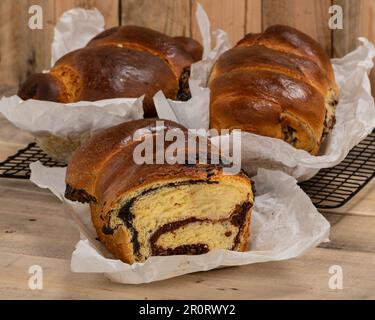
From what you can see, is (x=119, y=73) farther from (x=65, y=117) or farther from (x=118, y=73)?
(x=65, y=117)

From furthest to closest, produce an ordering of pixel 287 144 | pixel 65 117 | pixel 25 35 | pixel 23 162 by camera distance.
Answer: pixel 25 35 < pixel 23 162 < pixel 65 117 < pixel 287 144

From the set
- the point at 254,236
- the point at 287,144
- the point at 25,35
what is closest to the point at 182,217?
the point at 254,236

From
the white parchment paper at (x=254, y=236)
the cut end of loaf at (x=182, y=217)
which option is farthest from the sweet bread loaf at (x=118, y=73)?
the cut end of loaf at (x=182, y=217)

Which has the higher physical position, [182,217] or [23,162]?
[182,217]

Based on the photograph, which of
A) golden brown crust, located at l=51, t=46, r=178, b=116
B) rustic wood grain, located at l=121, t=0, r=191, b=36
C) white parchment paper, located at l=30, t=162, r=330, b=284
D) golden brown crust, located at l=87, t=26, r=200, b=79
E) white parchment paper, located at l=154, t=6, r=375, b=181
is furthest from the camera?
rustic wood grain, located at l=121, t=0, r=191, b=36

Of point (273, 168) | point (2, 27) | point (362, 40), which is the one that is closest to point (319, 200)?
point (273, 168)

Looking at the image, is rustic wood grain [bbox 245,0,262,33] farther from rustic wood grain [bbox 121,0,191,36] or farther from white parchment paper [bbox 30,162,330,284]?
white parchment paper [bbox 30,162,330,284]

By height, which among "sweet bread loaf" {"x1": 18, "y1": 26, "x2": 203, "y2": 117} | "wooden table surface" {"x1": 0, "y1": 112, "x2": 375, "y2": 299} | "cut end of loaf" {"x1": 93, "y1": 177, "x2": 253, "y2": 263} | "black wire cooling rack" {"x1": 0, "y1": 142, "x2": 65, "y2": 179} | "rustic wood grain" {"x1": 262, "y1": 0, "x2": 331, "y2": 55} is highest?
"rustic wood grain" {"x1": 262, "y1": 0, "x2": 331, "y2": 55}

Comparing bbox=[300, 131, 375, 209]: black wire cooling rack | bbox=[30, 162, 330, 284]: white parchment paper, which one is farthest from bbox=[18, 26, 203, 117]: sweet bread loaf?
bbox=[300, 131, 375, 209]: black wire cooling rack
